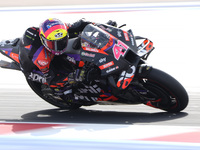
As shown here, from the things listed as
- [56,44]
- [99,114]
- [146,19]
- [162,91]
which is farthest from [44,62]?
[146,19]

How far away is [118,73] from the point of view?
4383mm

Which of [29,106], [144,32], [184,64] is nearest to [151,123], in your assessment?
[29,106]

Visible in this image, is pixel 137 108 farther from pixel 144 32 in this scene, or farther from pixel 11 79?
pixel 144 32

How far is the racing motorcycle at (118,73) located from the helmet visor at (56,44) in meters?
0.21

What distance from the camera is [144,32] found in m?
10.2

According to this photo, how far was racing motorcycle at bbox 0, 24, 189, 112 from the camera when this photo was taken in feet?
14.3

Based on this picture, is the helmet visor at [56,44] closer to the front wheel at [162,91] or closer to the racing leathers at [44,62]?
the racing leathers at [44,62]

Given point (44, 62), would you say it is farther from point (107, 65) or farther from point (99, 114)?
point (99, 114)

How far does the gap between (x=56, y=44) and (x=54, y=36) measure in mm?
101

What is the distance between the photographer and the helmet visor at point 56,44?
179 inches

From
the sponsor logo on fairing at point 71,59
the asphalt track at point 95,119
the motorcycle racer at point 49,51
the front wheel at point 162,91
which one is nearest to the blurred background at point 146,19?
the asphalt track at point 95,119

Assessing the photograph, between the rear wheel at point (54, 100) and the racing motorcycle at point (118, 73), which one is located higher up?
the racing motorcycle at point (118, 73)

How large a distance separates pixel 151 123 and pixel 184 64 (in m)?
3.84

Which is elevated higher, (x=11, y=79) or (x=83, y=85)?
(x=83, y=85)
